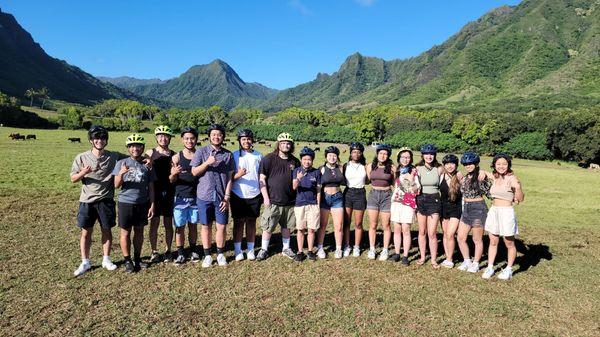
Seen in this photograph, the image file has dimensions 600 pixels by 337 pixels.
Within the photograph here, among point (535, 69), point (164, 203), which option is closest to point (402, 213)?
point (164, 203)

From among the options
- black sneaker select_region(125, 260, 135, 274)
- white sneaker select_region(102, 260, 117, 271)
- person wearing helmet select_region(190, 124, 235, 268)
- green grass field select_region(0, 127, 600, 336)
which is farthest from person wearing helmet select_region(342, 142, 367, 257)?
white sneaker select_region(102, 260, 117, 271)

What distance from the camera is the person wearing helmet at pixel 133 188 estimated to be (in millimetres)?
6105

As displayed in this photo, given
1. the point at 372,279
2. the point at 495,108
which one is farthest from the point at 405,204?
the point at 495,108

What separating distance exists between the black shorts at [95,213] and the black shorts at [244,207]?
212cm

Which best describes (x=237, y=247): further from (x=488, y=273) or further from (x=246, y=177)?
(x=488, y=273)

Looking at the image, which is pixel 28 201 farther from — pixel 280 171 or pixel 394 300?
pixel 394 300

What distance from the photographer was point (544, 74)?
15750 cm

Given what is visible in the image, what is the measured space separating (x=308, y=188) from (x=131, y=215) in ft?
10.6

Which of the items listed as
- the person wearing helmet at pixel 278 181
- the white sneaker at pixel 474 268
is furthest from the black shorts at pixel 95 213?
the white sneaker at pixel 474 268

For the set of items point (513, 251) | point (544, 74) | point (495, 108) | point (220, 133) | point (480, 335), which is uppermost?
point (544, 74)

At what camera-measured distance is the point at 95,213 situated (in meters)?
6.26

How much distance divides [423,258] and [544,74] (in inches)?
7393

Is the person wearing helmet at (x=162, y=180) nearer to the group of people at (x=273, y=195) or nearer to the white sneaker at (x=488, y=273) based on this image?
the group of people at (x=273, y=195)

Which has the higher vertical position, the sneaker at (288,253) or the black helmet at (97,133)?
the black helmet at (97,133)
